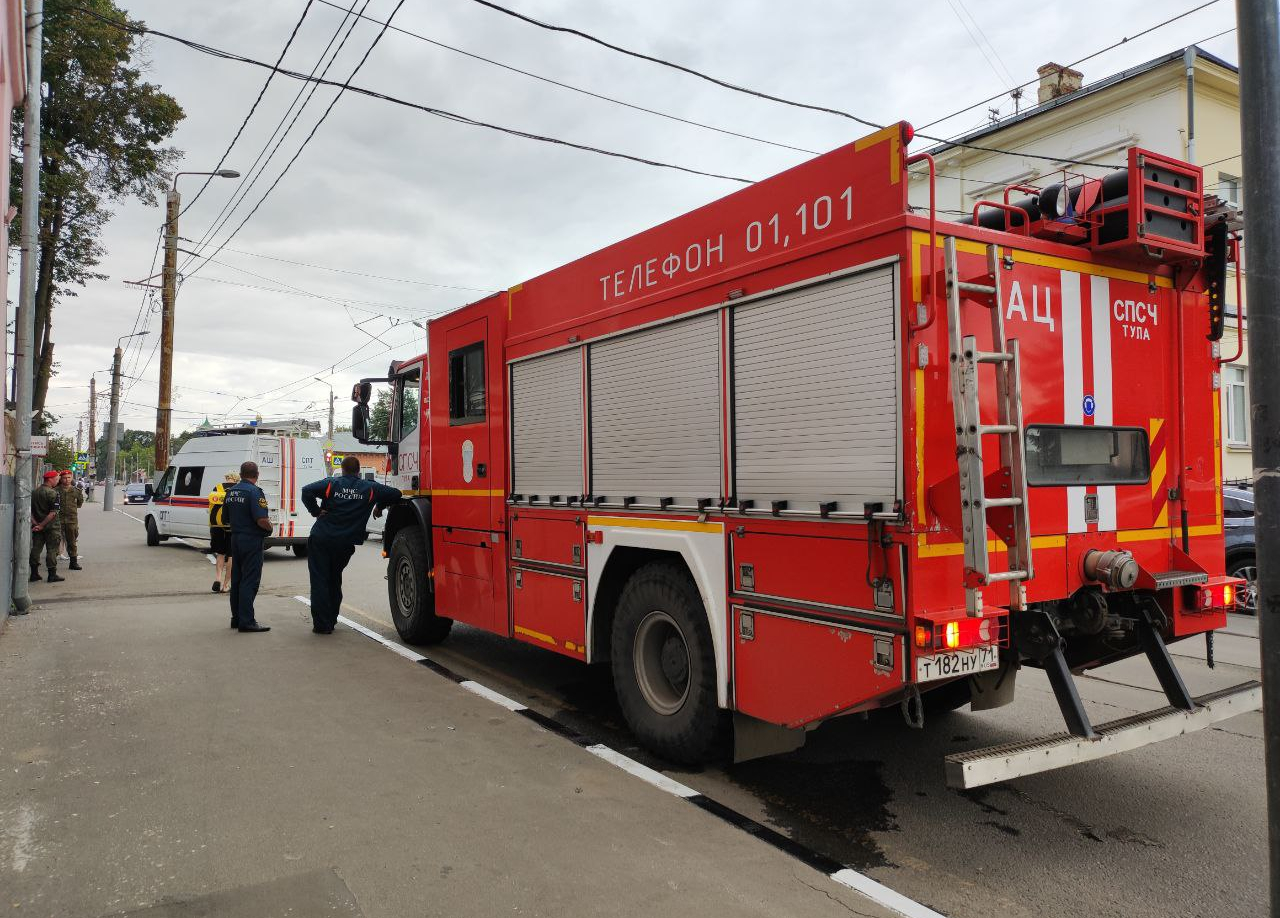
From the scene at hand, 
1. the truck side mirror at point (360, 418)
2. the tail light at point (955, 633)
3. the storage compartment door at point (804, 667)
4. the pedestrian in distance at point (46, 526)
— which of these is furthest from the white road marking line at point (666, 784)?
the pedestrian in distance at point (46, 526)

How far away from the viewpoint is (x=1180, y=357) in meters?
4.58

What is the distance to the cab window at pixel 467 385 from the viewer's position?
7.10 m

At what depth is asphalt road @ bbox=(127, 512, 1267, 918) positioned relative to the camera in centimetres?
343

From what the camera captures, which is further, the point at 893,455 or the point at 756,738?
the point at 756,738

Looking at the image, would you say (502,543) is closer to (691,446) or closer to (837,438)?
(691,446)

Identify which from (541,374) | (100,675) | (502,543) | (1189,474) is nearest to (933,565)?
(1189,474)

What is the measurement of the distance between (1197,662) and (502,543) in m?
6.29

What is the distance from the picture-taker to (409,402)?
8664 mm

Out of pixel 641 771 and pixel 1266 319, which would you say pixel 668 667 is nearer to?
pixel 641 771

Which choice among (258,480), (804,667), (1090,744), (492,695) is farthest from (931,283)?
(258,480)

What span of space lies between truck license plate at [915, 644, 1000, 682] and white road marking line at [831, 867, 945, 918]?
852 mm

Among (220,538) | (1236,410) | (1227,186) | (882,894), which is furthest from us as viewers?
(1227,186)

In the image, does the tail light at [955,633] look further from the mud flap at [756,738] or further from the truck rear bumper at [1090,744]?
the mud flap at [756,738]

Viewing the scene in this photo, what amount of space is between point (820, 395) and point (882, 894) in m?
2.14
